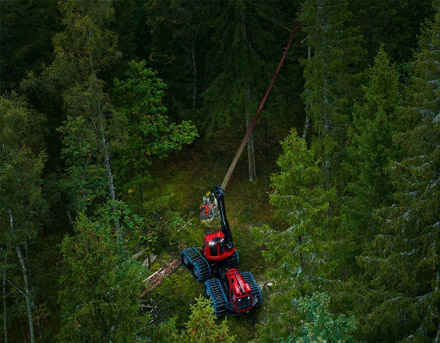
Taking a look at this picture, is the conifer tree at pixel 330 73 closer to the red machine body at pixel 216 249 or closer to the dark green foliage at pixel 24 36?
the red machine body at pixel 216 249

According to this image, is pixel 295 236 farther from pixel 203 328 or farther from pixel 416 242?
pixel 203 328

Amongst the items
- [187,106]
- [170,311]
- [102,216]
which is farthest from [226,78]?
[170,311]

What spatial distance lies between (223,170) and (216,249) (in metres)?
10.1

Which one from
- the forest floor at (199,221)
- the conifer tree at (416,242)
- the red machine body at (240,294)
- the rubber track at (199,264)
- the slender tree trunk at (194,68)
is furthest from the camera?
the slender tree trunk at (194,68)

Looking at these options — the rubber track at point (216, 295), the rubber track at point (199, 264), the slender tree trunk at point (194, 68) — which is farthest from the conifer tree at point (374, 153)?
the slender tree trunk at point (194, 68)

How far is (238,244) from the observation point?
23.5m

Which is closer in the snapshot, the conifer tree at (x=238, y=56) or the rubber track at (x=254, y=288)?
the rubber track at (x=254, y=288)

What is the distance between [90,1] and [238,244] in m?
14.3

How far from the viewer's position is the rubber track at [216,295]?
18172 millimetres

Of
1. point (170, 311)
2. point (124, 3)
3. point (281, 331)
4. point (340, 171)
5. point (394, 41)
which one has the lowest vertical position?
point (170, 311)

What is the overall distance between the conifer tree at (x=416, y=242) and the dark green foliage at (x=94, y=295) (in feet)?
20.8

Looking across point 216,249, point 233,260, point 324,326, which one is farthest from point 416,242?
point 233,260

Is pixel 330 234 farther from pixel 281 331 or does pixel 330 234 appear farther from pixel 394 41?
pixel 394 41

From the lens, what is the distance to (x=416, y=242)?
427 inches
